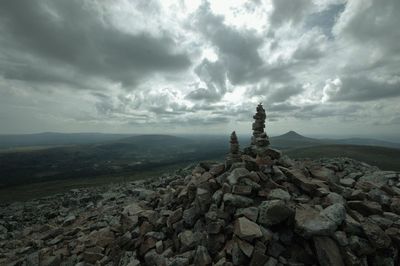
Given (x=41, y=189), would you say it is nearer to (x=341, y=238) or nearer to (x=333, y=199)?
(x=333, y=199)

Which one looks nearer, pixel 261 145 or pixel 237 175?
pixel 237 175

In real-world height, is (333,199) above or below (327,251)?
above

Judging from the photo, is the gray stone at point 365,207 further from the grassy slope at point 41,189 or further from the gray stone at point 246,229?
the grassy slope at point 41,189

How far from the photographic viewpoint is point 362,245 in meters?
11.3

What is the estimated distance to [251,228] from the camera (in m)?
12.0

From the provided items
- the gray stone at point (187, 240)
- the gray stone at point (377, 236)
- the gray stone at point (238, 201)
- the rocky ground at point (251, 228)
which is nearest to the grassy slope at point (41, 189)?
the rocky ground at point (251, 228)

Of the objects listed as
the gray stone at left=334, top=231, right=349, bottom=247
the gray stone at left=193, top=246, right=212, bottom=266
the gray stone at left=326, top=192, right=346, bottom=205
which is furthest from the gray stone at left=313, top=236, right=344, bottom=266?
the gray stone at left=193, top=246, right=212, bottom=266

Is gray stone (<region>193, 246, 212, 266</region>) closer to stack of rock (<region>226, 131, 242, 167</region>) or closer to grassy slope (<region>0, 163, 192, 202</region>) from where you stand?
stack of rock (<region>226, 131, 242, 167</region>)

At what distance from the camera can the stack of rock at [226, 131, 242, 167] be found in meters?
19.3

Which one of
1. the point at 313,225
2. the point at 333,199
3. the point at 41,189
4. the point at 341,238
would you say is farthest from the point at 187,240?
the point at 41,189

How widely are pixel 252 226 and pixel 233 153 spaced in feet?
28.3

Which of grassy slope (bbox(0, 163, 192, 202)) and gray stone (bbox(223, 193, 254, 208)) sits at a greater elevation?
gray stone (bbox(223, 193, 254, 208))

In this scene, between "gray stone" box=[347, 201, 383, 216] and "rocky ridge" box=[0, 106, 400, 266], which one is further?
"gray stone" box=[347, 201, 383, 216]

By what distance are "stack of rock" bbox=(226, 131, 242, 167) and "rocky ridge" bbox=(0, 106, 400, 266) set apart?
94mm
